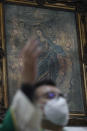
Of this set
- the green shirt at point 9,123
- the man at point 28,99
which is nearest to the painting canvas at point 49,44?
the green shirt at point 9,123

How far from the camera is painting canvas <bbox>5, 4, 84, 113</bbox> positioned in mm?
6809

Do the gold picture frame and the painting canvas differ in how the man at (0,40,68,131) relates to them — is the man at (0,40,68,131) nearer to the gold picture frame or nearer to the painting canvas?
the gold picture frame

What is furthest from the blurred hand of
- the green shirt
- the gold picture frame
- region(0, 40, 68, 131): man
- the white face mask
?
the gold picture frame

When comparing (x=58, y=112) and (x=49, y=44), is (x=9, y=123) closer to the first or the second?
(x=58, y=112)

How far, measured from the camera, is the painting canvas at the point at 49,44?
22.3ft

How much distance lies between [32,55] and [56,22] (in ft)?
18.0

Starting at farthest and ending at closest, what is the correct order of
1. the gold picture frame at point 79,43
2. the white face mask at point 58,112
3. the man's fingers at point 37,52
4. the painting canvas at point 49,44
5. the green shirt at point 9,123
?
the painting canvas at point 49,44 → the gold picture frame at point 79,43 → the white face mask at point 58,112 → the green shirt at point 9,123 → the man's fingers at point 37,52

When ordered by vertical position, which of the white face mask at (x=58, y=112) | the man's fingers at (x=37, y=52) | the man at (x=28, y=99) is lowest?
the white face mask at (x=58, y=112)

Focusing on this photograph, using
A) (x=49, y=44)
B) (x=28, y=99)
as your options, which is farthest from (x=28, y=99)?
(x=49, y=44)

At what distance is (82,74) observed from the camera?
7.16 meters

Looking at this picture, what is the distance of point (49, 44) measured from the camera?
23.5 feet

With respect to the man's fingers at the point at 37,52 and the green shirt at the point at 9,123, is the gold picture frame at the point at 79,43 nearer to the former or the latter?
the green shirt at the point at 9,123

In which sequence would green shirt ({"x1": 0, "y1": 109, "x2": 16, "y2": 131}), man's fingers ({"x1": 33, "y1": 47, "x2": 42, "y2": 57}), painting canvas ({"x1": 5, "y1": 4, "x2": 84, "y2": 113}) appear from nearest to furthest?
1. man's fingers ({"x1": 33, "y1": 47, "x2": 42, "y2": 57})
2. green shirt ({"x1": 0, "y1": 109, "x2": 16, "y2": 131})
3. painting canvas ({"x1": 5, "y1": 4, "x2": 84, "y2": 113})

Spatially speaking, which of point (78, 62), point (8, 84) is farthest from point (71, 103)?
point (8, 84)
